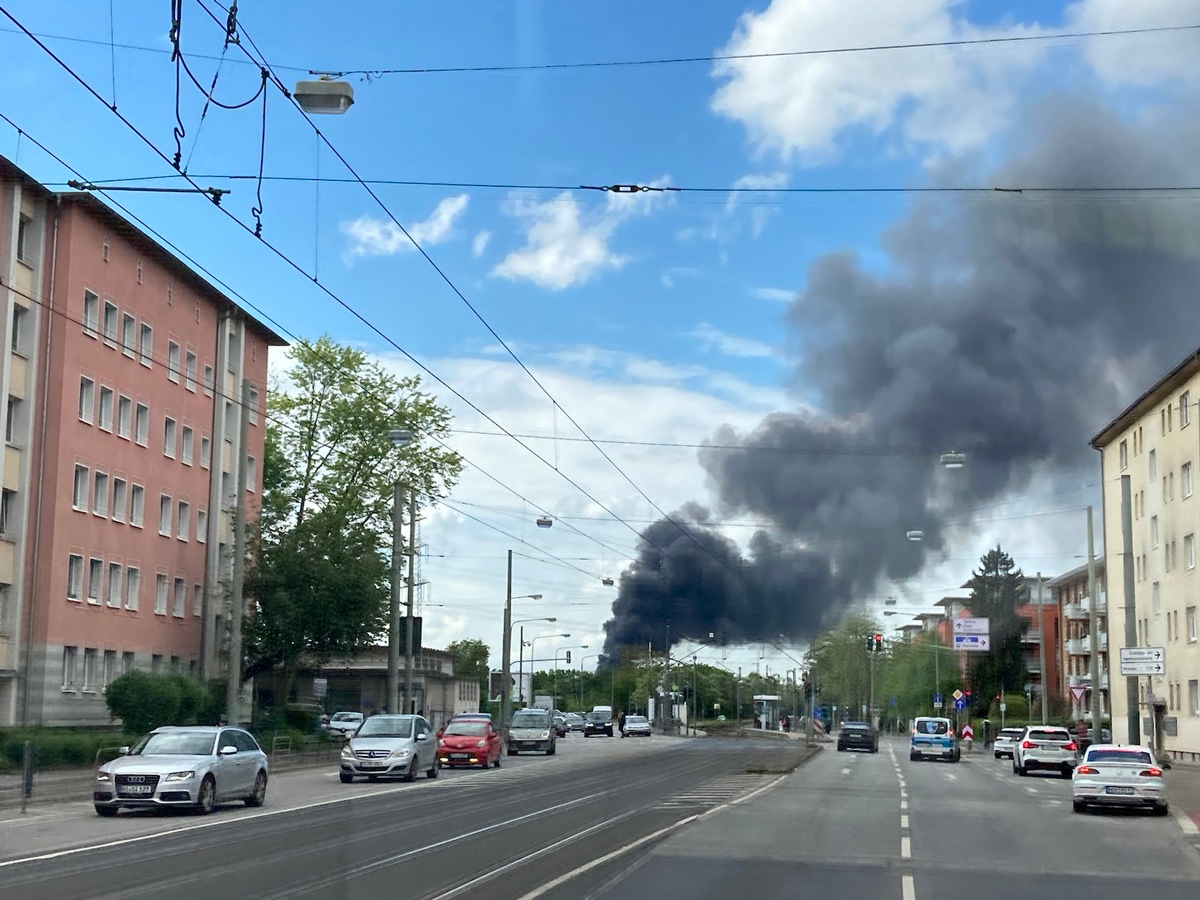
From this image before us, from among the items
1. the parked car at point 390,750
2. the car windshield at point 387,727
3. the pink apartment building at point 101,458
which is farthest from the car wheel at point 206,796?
the pink apartment building at point 101,458

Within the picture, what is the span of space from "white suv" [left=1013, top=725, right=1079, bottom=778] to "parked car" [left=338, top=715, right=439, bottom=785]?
1924cm

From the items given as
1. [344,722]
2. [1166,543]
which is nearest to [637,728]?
[344,722]

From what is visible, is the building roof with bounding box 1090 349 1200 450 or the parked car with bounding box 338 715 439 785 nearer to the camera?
the parked car with bounding box 338 715 439 785

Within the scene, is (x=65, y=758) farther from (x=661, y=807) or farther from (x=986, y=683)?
(x=986, y=683)

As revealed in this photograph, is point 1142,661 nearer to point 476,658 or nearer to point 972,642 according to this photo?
point 972,642

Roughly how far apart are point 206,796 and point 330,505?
140 ft

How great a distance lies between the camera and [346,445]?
220ft

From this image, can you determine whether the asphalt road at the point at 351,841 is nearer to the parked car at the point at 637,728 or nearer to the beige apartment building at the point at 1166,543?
the beige apartment building at the point at 1166,543

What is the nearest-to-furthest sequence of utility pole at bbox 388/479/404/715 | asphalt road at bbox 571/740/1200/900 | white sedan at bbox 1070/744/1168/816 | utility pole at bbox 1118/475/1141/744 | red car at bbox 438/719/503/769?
asphalt road at bbox 571/740/1200/900 → white sedan at bbox 1070/744/1168/816 → utility pole at bbox 1118/475/1141/744 → red car at bbox 438/719/503/769 → utility pole at bbox 388/479/404/715

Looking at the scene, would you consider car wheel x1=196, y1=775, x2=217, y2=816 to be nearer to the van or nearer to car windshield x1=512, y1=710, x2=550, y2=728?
car windshield x1=512, y1=710, x2=550, y2=728

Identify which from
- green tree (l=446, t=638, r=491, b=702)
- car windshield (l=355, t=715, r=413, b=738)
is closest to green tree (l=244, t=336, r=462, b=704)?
car windshield (l=355, t=715, r=413, b=738)

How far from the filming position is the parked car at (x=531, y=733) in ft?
188

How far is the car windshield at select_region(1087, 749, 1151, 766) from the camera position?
1091 inches

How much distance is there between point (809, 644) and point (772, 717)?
157 feet
